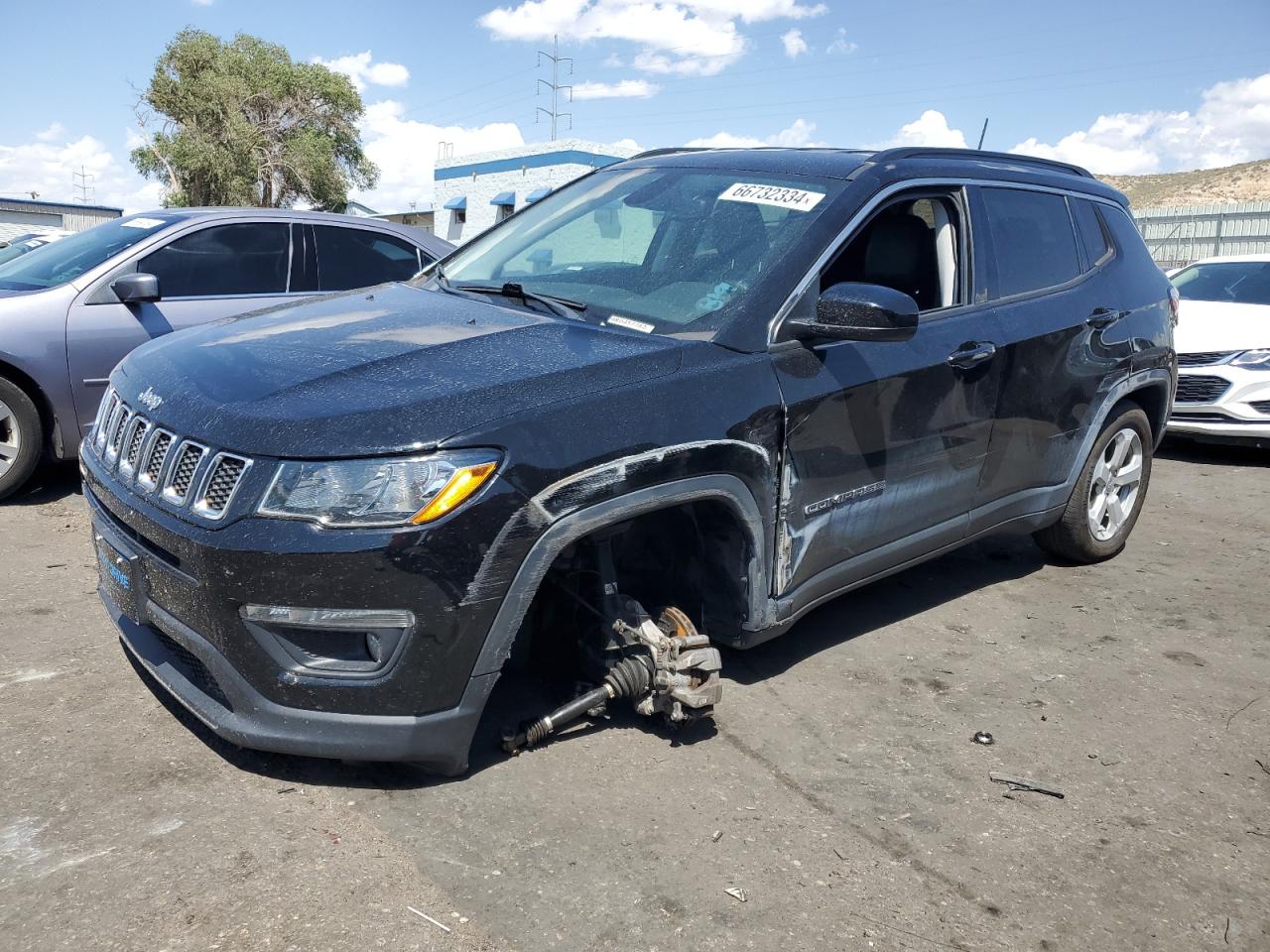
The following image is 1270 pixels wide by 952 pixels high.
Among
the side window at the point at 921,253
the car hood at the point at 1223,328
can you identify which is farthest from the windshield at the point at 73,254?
the car hood at the point at 1223,328

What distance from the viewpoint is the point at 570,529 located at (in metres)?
2.77

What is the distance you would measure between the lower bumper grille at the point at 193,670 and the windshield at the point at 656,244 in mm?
1561

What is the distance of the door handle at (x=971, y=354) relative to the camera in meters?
3.90

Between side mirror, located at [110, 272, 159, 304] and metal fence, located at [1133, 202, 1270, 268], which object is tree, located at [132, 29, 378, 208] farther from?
side mirror, located at [110, 272, 159, 304]

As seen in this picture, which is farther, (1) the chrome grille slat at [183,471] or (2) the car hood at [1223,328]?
(2) the car hood at [1223,328]

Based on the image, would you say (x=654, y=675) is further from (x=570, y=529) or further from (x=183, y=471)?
(x=183, y=471)

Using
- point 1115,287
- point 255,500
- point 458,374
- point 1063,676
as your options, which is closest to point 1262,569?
point 1115,287

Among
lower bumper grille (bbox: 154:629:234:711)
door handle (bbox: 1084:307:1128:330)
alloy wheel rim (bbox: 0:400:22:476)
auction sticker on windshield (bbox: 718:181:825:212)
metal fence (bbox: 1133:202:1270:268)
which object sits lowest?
lower bumper grille (bbox: 154:629:234:711)

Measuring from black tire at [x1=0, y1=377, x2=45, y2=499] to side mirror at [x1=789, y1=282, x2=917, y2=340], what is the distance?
429cm

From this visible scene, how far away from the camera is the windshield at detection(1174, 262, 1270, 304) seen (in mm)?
9195

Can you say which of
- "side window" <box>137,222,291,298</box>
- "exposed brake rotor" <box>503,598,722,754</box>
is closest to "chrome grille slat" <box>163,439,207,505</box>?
"exposed brake rotor" <box>503,598,722,754</box>

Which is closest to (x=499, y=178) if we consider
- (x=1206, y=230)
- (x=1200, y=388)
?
(x=1206, y=230)

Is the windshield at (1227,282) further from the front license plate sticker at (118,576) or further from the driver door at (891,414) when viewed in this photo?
the front license plate sticker at (118,576)

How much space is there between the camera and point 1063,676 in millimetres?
4105
